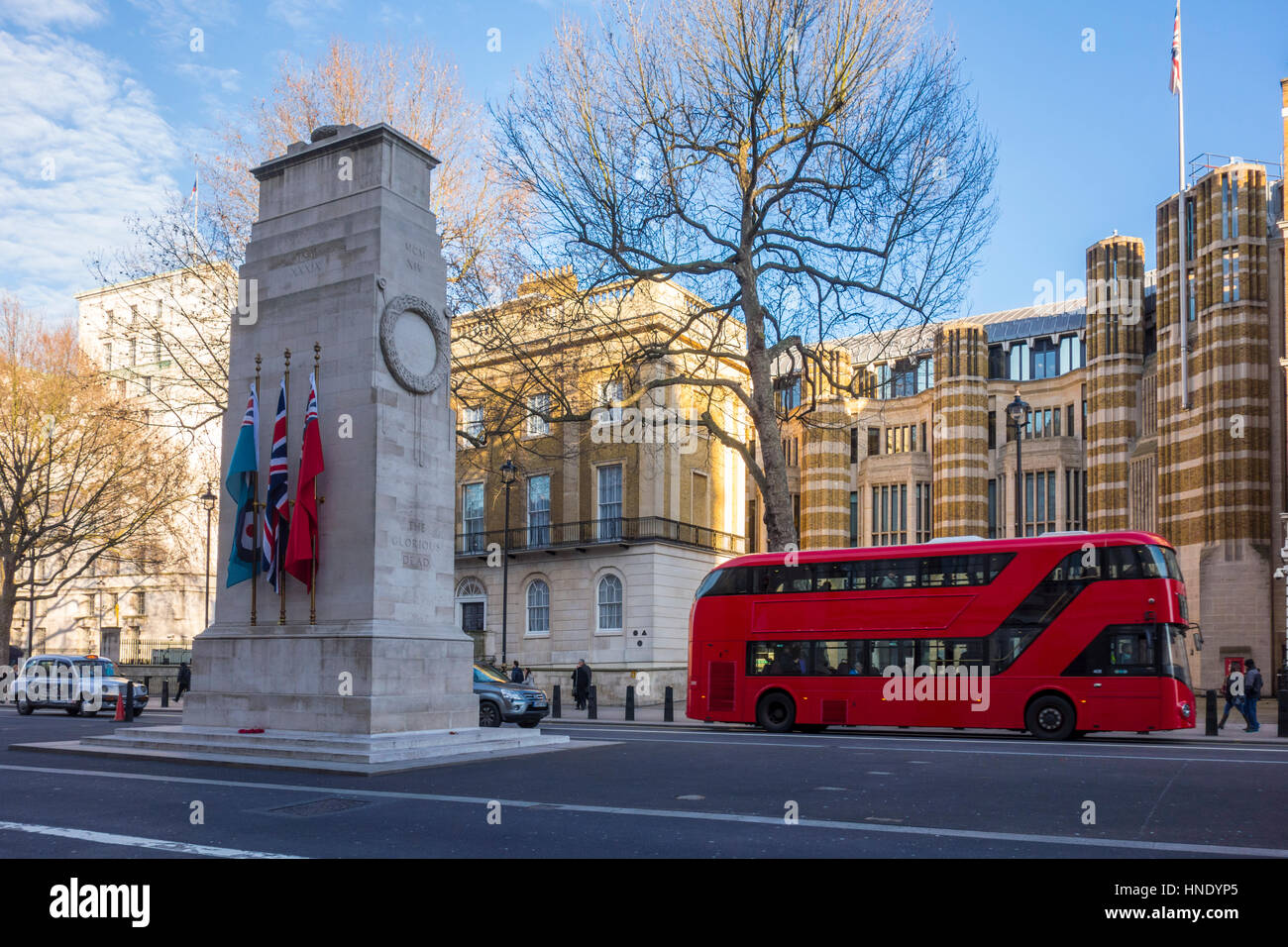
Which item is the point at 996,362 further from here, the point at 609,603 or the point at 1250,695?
the point at 1250,695

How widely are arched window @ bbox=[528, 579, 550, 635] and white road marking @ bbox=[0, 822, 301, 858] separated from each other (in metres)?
29.0

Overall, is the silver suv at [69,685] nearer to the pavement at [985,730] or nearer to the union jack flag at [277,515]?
the pavement at [985,730]

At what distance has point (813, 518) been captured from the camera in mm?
53344

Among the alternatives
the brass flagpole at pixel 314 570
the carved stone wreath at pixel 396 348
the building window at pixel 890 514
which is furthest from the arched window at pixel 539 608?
the brass flagpole at pixel 314 570

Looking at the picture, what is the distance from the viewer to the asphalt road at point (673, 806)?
7.31 meters

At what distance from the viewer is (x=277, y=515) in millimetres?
15141

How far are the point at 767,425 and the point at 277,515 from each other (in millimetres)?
12583

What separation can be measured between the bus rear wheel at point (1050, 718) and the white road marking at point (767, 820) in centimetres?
1198

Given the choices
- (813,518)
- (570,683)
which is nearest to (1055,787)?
(570,683)

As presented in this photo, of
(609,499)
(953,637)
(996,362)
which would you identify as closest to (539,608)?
(609,499)

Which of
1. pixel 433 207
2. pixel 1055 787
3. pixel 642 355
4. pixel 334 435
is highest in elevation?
pixel 433 207

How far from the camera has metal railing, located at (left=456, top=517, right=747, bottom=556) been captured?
35719mm

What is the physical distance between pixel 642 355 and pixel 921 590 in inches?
351
